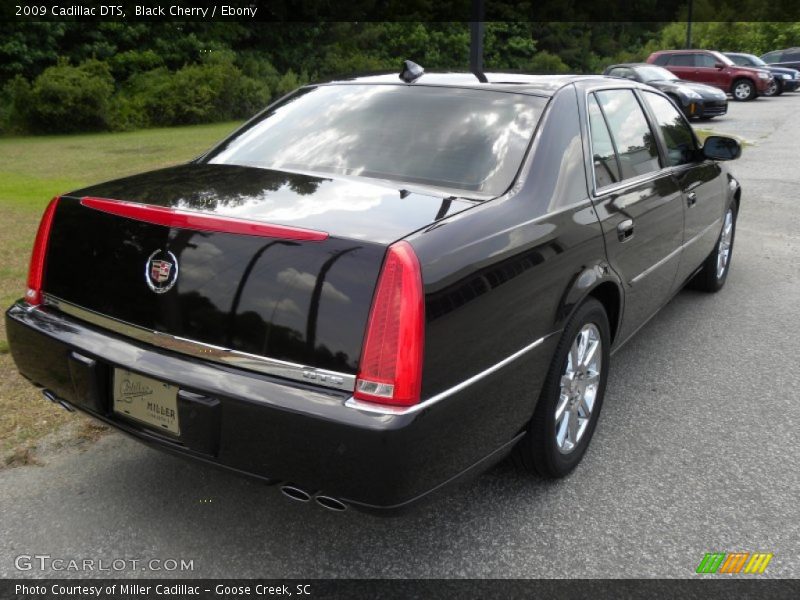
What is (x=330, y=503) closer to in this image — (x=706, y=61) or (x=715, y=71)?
(x=706, y=61)

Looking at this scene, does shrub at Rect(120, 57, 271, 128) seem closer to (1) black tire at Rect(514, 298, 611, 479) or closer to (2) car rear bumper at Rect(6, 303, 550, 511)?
(2) car rear bumper at Rect(6, 303, 550, 511)

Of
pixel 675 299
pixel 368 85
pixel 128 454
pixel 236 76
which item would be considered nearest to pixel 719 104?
pixel 236 76

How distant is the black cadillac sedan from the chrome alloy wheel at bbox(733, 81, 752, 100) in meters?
25.8

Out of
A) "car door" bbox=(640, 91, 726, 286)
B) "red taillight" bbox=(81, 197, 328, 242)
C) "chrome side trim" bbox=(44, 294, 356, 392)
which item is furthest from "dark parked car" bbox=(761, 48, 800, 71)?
"chrome side trim" bbox=(44, 294, 356, 392)

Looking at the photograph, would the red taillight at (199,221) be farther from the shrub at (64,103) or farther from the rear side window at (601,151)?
the shrub at (64,103)

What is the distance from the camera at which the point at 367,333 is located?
6.62 ft

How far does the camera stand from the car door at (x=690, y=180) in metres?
4.16

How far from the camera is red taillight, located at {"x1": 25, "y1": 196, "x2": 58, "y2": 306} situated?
2.64 meters

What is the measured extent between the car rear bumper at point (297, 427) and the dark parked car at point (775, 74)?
28.8 meters

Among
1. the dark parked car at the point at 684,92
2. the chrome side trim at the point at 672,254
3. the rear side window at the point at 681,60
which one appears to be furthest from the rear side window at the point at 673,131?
the rear side window at the point at 681,60

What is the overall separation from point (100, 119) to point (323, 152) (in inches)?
708

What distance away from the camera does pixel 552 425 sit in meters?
2.77

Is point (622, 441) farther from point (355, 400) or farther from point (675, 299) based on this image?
point (675, 299)

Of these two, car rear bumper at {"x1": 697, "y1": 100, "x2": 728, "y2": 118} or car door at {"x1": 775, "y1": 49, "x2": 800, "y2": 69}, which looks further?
car door at {"x1": 775, "y1": 49, "x2": 800, "y2": 69}
